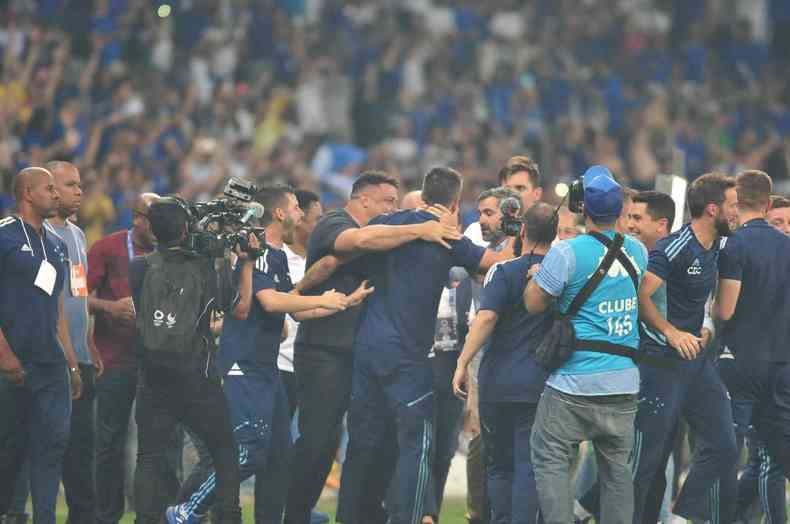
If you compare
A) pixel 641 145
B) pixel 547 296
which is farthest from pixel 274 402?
pixel 641 145

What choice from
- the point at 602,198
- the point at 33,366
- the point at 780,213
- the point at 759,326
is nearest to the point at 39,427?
the point at 33,366

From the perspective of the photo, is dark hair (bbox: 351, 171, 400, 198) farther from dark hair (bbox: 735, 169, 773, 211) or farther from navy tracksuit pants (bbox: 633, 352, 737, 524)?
dark hair (bbox: 735, 169, 773, 211)

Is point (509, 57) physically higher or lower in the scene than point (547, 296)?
higher

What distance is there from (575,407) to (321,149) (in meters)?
11.8

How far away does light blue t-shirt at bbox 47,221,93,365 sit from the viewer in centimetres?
955

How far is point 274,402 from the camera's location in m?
9.07

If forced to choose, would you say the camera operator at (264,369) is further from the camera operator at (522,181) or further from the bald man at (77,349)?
the camera operator at (522,181)

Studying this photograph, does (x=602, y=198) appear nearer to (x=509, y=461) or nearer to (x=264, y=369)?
(x=509, y=461)

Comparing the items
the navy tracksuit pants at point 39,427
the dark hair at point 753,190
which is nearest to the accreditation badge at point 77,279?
the navy tracksuit pants at point 39,427

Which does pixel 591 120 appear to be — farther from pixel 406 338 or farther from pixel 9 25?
pixel 406 338

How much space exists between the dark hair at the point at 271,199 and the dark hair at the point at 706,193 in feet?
7.83

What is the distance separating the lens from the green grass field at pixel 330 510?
1083 cm

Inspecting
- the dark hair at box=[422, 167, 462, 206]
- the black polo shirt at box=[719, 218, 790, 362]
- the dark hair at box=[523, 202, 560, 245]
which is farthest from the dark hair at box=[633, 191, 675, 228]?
the dark hair at box=[422, 167, 462, 206]

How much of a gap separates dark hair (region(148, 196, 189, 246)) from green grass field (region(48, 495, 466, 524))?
2.93m
